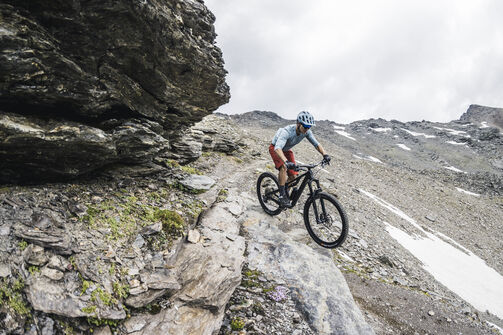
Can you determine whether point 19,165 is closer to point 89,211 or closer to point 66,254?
point 89,211

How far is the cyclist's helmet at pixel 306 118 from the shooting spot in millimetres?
9141

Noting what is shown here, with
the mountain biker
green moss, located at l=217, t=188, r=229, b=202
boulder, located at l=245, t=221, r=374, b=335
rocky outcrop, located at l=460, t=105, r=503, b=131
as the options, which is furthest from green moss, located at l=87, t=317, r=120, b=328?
rocky outcrop, located at l=460, t=105, r=503, b=131

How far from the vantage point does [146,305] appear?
4941 millimetres

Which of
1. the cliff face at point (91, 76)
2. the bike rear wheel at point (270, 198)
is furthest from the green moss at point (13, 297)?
the bike rear wheel at point (270, 198)

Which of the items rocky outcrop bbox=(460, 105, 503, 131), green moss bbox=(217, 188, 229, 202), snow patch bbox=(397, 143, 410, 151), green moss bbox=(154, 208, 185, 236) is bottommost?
green moss bbox=(154, 208, 185, 236)

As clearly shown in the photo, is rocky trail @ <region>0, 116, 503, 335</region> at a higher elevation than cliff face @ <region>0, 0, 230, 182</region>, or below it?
below

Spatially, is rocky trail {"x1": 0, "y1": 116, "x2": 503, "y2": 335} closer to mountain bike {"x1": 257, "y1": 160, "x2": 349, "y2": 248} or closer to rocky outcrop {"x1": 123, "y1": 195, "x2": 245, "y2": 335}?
rocky outcrop {"x1": 123, "y1": 195, "x2": 245, "y2": 335}

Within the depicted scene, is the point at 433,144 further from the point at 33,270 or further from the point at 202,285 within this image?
the point at 33,270

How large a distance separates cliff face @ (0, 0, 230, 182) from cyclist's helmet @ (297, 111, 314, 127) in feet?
12.4

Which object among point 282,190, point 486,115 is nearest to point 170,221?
point 282,190

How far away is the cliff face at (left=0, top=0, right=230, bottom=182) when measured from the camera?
5.28m

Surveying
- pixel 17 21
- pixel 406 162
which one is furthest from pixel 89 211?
pixel 406 162

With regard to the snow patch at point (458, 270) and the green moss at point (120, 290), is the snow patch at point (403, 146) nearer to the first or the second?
the snow patch at point (458, 270)

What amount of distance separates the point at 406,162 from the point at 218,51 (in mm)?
89686
